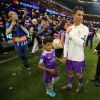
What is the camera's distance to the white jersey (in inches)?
222

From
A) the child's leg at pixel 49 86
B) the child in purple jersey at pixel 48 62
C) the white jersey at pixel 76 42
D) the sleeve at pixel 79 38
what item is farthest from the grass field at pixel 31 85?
the sleeve at pixel 79 38

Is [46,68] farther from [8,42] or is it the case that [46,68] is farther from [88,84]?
[8,42]

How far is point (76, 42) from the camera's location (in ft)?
18.6

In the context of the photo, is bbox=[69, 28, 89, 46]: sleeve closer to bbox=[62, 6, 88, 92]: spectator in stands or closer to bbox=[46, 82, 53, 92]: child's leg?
bbox=[62, 6, 88, 92]: spectator in stands

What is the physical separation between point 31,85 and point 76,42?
7.96 ft

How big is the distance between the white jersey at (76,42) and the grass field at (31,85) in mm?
1183

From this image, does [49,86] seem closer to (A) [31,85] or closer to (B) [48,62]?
(B) [48,62]

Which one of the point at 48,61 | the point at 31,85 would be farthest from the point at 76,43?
the point at 31,85

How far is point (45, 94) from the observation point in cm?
645

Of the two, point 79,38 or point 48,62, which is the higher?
point 79,38

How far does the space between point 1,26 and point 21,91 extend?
671cm

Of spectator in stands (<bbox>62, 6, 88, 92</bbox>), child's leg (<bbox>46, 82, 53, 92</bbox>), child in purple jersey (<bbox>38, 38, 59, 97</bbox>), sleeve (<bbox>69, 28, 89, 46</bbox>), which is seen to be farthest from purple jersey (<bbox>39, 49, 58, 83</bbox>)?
sleeve (<bbox>69, 28, 89, 46</bbox>)

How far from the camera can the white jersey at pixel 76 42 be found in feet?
18.5

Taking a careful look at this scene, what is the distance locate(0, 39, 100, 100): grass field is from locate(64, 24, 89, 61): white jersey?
46.6 inches
